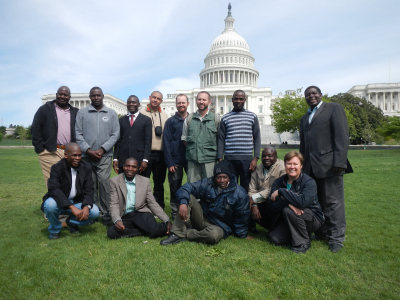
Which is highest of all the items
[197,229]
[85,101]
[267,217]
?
[85,101]

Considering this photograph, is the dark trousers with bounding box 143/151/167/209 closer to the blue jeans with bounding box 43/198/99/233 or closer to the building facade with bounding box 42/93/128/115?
the blue jeans with bounding box 43/198/99/233

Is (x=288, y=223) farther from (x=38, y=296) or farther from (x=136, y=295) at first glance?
(x=38, y=296)

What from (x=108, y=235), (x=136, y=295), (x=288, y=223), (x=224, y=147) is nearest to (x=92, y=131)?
(x=108, y=235)

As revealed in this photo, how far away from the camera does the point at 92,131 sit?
6207 millimetres

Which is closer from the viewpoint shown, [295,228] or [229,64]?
[295,228]

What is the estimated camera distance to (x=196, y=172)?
5996 mm

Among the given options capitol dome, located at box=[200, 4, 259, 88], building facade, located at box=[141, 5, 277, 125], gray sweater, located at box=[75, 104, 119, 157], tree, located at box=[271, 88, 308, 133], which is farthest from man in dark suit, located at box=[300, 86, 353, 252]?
capitol dome, located at box=[200, 4, 259, 88]

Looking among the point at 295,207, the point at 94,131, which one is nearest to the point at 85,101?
the point at 94,131

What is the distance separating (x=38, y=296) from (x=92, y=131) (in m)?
3.60

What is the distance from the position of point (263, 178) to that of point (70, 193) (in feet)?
12.0

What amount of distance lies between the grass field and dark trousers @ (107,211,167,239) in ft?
0.51

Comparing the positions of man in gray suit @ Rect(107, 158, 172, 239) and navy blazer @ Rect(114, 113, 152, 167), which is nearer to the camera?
man in gray suit @ Rect(107, 158, 172, 239)

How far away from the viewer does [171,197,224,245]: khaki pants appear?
478cm

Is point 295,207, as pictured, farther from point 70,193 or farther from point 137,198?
point 70,193
